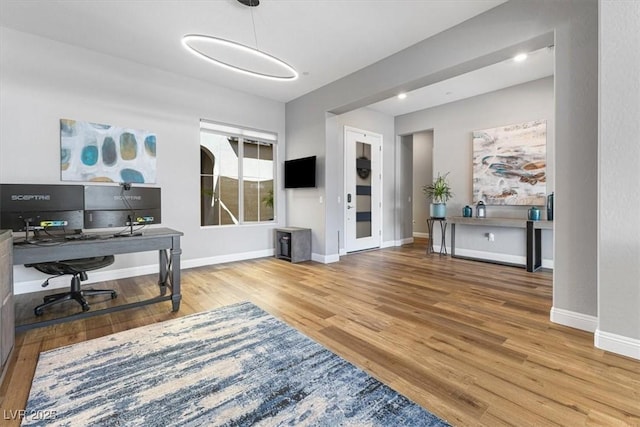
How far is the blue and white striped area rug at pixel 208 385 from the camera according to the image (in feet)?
4.89

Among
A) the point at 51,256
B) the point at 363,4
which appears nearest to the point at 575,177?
the point at 363,4

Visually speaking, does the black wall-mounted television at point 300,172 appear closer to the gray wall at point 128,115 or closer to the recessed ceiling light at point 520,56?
the gray wall at point 128,115

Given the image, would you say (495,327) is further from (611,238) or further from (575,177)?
(575,177)

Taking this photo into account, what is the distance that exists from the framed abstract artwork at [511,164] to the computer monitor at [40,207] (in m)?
5.93

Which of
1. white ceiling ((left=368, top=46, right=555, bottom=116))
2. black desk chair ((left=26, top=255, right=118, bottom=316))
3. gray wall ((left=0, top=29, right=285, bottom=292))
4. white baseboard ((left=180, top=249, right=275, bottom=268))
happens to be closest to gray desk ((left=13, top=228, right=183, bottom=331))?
black desk chair ((left=26, top=255, right=118, bottom=316))

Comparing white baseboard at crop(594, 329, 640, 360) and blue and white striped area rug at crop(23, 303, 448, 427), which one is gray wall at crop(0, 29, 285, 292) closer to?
blue and white striped area rug at crop(23, 303, 448, 427)

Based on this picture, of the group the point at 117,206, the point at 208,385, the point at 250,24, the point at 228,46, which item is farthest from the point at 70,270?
the point at 250,24

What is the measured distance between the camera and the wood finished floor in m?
1.61

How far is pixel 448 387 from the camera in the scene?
173cm

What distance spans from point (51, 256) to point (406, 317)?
10.4 ft

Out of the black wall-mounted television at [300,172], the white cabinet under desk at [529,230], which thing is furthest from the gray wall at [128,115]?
the white cabinet under desk at [529,230]

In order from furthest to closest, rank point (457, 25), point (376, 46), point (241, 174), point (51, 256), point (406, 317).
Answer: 1. point (241, 174)
2. point (376, 46)
3. point (457, 25)
4. point (406, 317)
5. point (51, 256)

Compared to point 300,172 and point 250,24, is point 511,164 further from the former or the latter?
point 250,24

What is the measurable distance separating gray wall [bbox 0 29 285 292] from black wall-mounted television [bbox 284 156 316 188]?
0.42 m
